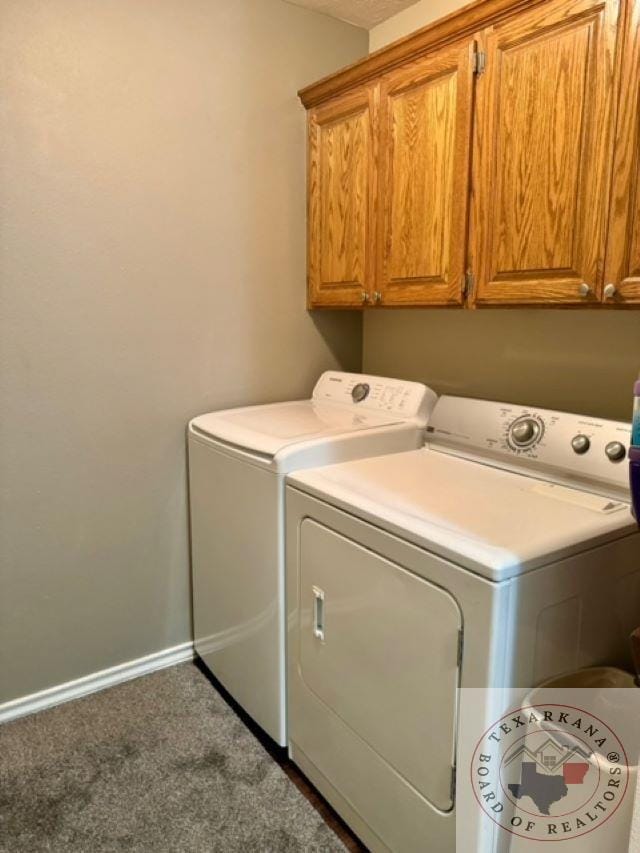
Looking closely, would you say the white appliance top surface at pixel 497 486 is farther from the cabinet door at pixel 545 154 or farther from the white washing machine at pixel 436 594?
the cabinet door at pixel 545 154

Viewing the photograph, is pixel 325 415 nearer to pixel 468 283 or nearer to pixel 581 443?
pixel 468 283

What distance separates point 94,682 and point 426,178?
196 cm

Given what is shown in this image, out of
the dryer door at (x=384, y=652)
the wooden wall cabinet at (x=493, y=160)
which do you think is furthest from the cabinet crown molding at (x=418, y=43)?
the dryer door at (x=384, y=652)

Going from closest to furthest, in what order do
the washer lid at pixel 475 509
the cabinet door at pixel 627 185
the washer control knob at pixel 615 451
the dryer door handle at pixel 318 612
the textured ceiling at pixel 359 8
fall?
1. the washer lid at pixel 475 509
2. the cabinet door at pixel 627 185
3. the washer control knob at pixel 615 451
4. the dryer door handle at pixel 318 612
5. the textured ceiling at pixel 359 8

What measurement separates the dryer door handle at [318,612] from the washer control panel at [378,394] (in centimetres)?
68

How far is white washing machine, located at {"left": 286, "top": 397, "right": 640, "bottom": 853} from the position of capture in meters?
1.11

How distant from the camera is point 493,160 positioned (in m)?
1.52

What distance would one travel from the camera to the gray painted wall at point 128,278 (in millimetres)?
1753

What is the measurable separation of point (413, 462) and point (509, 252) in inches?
24.5

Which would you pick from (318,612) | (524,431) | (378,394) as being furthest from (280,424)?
(524,431)

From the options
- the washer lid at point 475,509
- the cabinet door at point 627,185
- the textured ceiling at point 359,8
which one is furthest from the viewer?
the textured ceiling at point 359,8

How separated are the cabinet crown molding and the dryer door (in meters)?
1.31

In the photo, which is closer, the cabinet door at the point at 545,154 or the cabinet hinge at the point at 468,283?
the cabinet door at the point at 545,154

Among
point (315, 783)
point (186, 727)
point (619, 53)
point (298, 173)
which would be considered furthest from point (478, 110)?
point (186, 727)
